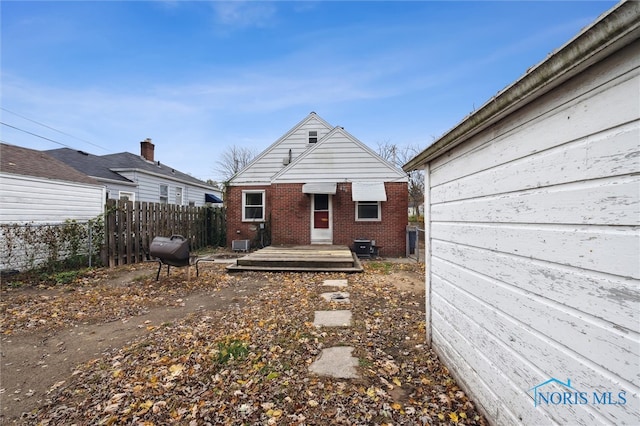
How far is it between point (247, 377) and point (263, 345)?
702 mm

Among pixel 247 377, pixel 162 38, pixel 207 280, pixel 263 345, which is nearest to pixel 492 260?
pixel 247 377

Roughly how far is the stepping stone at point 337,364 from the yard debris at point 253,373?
92 millimetres

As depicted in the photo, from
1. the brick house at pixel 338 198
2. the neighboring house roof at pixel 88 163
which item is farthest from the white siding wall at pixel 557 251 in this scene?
the neighboring house roof at pixel 88 163

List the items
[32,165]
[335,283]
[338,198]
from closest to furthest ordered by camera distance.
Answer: [335,283], [32,165], [338,198]

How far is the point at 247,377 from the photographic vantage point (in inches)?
119

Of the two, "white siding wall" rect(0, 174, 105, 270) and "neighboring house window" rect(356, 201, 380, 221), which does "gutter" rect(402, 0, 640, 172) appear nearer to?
"neighboring house window" rect(356, 201, 380, 221)

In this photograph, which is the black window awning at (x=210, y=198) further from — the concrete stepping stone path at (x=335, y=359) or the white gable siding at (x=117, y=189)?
the concrete stepping stone path at (x=335, y=359)

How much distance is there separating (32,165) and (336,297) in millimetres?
11749

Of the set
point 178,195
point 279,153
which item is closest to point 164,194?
point 178,195

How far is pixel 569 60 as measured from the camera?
142cm

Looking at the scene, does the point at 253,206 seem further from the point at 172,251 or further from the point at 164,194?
the point at 164,194

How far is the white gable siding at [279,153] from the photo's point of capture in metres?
13.0

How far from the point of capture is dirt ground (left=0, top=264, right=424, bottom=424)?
9.48 feet

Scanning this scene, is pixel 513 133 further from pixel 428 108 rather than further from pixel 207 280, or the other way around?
pixel 428 108
